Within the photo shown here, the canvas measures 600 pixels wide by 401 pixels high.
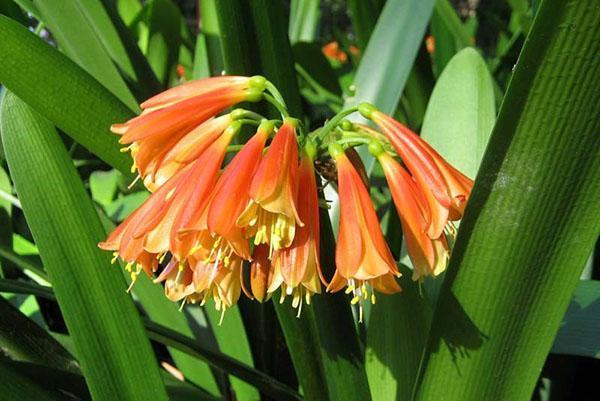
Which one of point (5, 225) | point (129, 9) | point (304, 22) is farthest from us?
point (129, 9)

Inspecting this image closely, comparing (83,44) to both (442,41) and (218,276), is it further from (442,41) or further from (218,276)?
(442,41)

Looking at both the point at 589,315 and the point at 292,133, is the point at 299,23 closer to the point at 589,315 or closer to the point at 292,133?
the point at 589,315

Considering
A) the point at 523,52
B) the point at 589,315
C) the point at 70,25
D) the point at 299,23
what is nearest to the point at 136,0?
the point at 299,23

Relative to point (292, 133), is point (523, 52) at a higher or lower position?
higher

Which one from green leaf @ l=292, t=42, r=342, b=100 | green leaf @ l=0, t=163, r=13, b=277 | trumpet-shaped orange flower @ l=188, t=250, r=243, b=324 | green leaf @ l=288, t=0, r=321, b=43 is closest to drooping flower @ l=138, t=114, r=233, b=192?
trumpet-shaped orange flower @ l=188, t=250, r=243, b=324

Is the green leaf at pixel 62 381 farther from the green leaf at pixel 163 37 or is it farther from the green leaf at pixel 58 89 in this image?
the green leaf at pixel 163 37

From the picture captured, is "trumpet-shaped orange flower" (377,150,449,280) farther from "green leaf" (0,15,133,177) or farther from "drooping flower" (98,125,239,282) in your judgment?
"green leaf" (0,15,133,177)

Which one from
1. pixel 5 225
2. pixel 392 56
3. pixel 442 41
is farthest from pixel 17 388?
pixel 442 41
